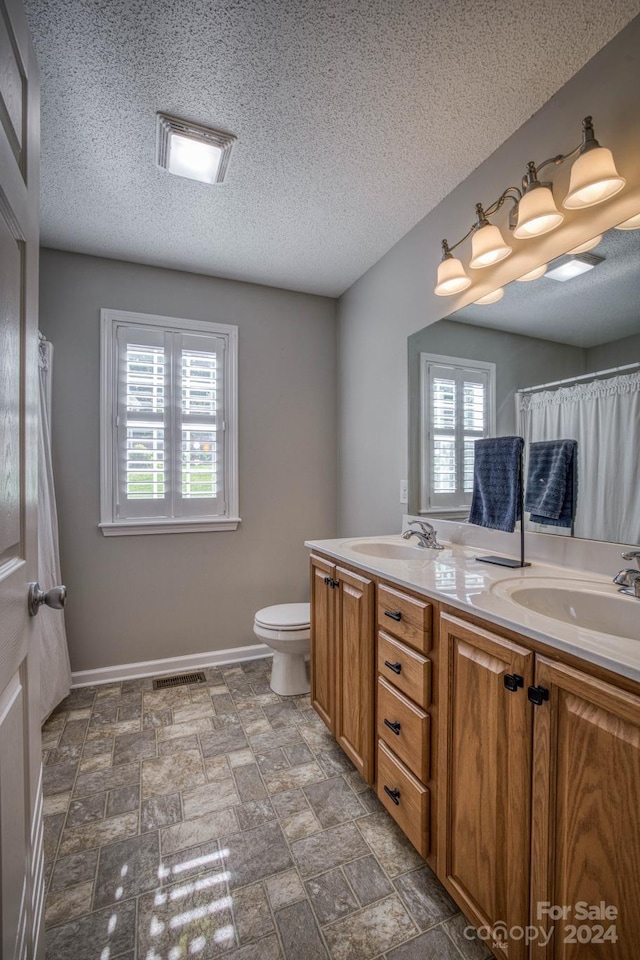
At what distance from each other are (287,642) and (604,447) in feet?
5.80

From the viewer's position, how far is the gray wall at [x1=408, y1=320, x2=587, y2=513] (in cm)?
152

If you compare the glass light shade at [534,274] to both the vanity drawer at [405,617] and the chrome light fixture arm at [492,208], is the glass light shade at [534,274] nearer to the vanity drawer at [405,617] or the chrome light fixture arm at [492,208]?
the chrome light fixture arm at [492,208]

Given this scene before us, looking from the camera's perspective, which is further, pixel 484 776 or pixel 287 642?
pixel 287 642

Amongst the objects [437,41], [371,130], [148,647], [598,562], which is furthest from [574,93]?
[148,647]

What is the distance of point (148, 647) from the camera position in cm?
269

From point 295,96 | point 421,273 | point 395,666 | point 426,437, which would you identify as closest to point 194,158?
point 295,96

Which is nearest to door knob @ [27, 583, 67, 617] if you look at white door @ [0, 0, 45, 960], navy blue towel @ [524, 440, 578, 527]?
white door @ [0, 0, 45, 960]

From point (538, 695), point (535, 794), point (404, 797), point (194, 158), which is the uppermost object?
point (194, 158)

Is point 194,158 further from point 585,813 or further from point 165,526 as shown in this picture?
point 585,813

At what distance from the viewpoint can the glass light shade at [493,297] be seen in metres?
1.71

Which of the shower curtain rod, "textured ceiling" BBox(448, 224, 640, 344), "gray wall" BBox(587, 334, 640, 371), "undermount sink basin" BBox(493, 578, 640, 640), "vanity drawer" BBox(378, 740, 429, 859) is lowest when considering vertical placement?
"vanity drawer" BBox(378, 740, 429, 859)

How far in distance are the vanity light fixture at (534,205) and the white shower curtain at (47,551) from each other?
6.82ft

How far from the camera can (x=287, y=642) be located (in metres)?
2.32

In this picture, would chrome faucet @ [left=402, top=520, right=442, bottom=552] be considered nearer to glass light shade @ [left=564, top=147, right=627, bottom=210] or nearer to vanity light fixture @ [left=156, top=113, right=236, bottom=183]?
glass light shade @ [left=564, top=147, right=627, bottom=210]
